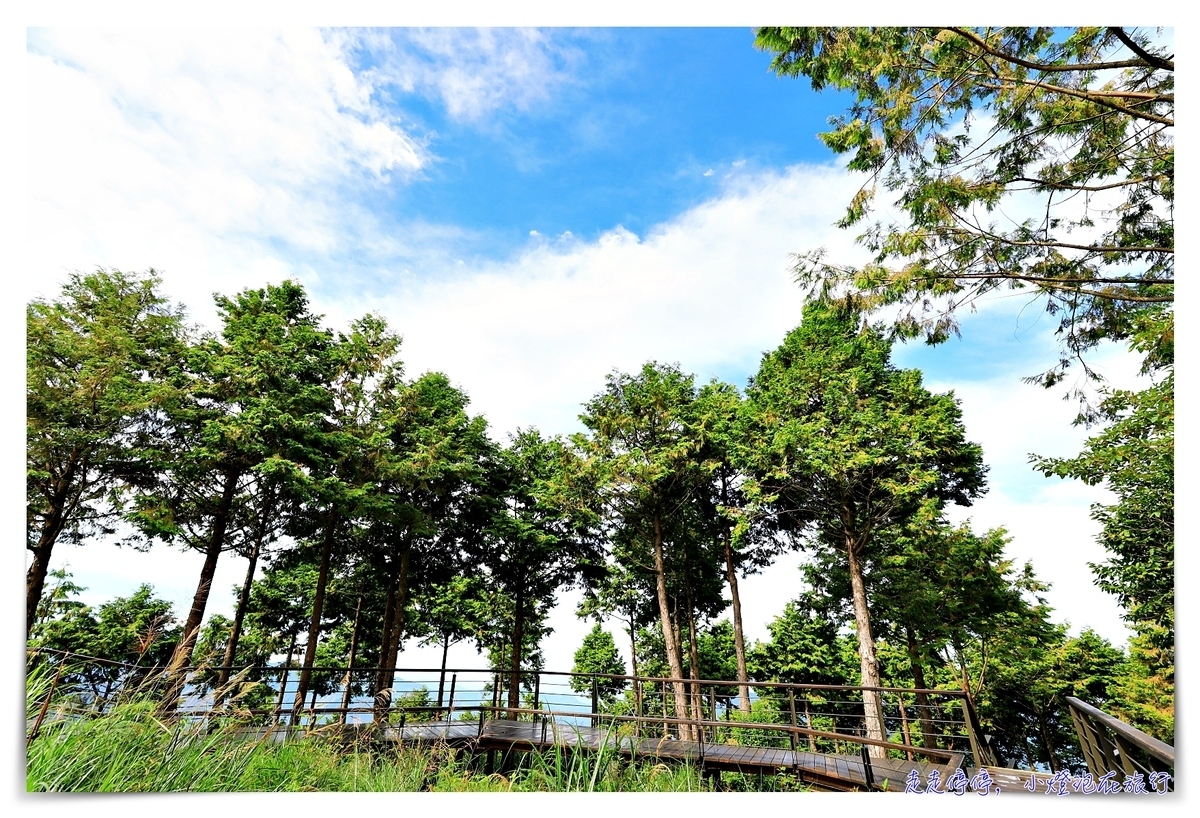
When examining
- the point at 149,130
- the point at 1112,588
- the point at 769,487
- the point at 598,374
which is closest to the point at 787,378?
the point at 769,487

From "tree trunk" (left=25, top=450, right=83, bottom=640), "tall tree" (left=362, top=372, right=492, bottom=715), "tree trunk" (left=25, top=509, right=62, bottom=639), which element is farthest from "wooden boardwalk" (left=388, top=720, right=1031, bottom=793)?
"tree trunk" (left=25, top=450, right=83, bottom=640)

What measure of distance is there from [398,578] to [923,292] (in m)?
9.09

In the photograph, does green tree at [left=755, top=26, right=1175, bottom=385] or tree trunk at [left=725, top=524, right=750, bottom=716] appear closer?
green tree at [left=755, top=26, right=1175, bottom=385]

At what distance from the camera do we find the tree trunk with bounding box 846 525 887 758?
22.5 ft

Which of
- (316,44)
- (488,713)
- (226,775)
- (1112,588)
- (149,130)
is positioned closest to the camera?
(226,775)

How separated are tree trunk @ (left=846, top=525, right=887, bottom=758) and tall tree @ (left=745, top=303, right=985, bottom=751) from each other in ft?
0.05

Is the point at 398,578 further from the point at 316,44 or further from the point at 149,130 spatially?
the point at 316,44

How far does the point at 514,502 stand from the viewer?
10.6m

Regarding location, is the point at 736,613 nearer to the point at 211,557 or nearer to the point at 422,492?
the point at 422,492

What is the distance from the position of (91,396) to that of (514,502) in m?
6.28

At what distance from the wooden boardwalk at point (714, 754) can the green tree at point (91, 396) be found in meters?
4.85

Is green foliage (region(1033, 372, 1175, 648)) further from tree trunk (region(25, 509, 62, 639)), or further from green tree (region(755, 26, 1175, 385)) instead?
tree trunk (region(25, 509, 62, 639))

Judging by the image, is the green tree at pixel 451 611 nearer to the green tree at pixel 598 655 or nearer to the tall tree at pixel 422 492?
the tall tree at pixel 422 492

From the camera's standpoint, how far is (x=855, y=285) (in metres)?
3.96
